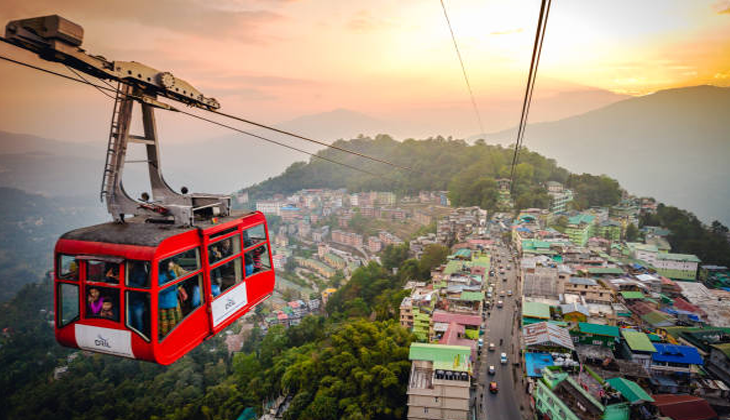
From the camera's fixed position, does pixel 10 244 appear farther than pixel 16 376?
Yes

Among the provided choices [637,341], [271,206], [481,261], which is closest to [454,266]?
[481,261]

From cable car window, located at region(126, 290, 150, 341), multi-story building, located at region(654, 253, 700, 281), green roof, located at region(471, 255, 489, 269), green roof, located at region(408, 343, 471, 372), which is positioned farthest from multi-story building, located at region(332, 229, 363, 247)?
cable car window, located at region(126, 290, 150, 341)

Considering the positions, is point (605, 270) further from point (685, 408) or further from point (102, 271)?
point (102, 271)

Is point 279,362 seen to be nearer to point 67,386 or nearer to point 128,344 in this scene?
point 67,386

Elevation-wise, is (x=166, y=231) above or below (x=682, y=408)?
above

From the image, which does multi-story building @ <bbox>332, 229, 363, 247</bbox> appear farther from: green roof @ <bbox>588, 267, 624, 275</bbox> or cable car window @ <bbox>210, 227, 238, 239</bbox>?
cable car window @ <bbox>210, 227, 238, 239</bbox>

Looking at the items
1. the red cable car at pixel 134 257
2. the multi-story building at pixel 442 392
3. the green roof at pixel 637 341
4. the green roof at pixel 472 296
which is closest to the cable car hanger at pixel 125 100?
the red cable car at pixel 134 257

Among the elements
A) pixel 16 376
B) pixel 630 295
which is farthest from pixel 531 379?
pixel 16 376
